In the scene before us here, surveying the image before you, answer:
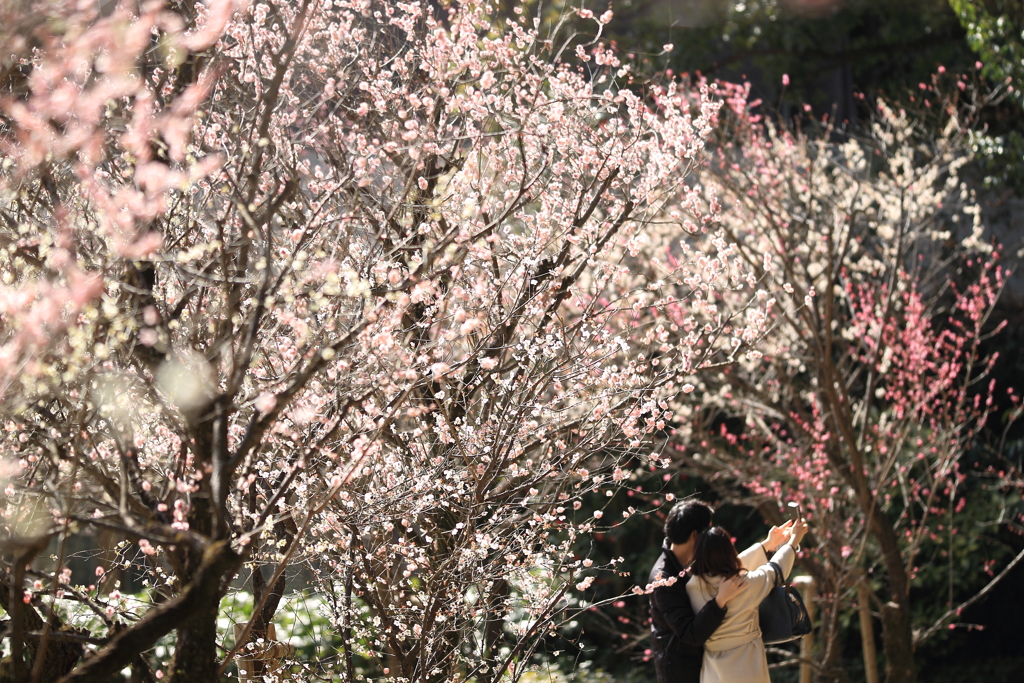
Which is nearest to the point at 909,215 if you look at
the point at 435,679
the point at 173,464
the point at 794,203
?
the point at 794,203

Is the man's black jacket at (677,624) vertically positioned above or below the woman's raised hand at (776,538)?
below

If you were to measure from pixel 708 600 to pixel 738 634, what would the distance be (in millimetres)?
181

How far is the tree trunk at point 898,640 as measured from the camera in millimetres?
5168

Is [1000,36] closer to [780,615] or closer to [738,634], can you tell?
[780,615]

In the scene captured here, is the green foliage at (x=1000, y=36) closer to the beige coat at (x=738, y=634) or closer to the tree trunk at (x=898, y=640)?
the tree trunk at (x=898, y=640)

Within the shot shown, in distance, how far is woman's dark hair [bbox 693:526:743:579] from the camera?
334 cm

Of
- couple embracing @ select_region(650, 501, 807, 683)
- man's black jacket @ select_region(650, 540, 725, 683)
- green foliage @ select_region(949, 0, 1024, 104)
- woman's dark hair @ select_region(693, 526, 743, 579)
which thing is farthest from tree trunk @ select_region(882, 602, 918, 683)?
green foliage @ select_region(949, 0, 1024, 104)

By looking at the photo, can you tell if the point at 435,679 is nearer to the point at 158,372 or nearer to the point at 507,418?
the point at 507,418

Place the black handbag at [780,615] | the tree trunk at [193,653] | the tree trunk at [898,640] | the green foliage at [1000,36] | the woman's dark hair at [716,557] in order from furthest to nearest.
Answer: the green foliage at [1000,36] < the tree trunk at [898,640] < the black handbag at [780,615] < the woman's dark hair at [716,557] < the tree trunk at [193,653]

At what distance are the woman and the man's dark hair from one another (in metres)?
0.07

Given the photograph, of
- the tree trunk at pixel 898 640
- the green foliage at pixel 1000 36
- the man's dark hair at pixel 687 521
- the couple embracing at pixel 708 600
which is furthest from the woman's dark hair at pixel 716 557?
the green foliage at pixel 1000 36

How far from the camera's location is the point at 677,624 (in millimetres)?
3412

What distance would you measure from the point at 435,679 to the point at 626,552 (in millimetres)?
6132

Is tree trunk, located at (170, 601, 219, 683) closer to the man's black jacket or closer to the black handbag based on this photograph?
the man's black jacket
